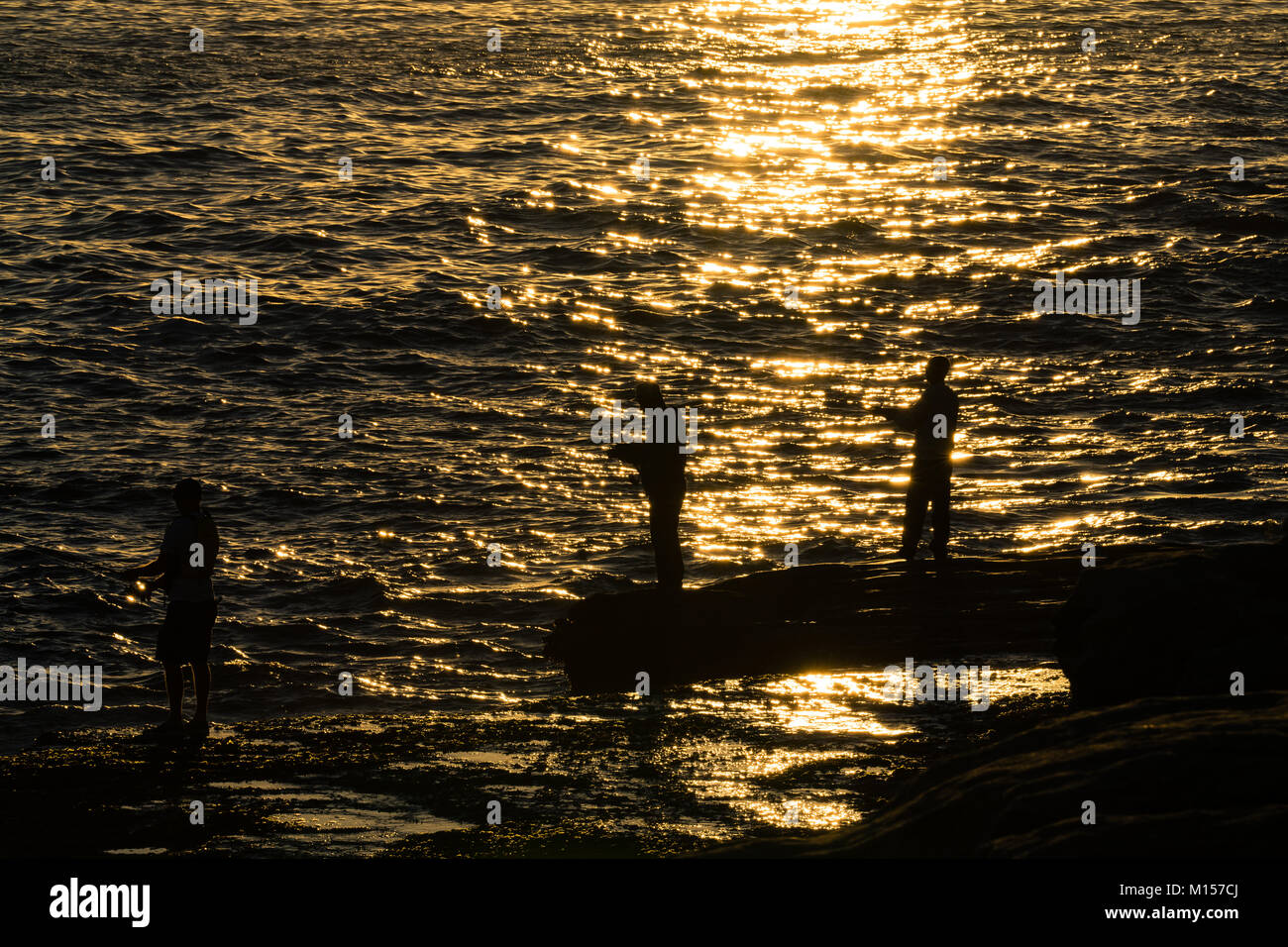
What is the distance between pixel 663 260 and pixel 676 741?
2239 cm

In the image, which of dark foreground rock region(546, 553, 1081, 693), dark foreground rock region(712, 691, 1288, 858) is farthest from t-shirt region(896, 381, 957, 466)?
dark foreground rock region(712, 691, 1288, 858)

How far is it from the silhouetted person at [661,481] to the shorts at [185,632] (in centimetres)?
403

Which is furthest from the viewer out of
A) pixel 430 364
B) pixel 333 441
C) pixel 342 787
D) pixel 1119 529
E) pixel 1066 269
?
pixel 1066 269

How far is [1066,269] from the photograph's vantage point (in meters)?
32.5

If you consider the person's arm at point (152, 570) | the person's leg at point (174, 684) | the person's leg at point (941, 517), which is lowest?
the person's leg at point (174, 684)

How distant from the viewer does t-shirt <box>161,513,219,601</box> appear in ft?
42.0

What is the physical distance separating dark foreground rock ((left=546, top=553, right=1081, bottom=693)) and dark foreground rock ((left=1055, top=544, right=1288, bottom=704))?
75.9 inches

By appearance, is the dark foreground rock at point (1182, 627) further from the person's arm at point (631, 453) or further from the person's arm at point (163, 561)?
the person's arm at point (163, 561)

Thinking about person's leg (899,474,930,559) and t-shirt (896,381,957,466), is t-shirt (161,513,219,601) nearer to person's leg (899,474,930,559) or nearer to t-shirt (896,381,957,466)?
t-shirt (896,381,957,466)

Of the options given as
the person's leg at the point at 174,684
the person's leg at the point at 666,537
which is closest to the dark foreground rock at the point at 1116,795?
the person's leg at the point at 666,537

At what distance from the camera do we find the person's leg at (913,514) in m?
15.4

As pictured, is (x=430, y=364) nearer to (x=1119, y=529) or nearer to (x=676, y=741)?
(x=1119, y=529)

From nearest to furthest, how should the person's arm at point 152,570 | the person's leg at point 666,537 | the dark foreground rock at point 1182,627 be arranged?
1. the dark foreground rock at point 1182,627
2. the person's arm at point 152,570
3. the person's leg at point 666,537
